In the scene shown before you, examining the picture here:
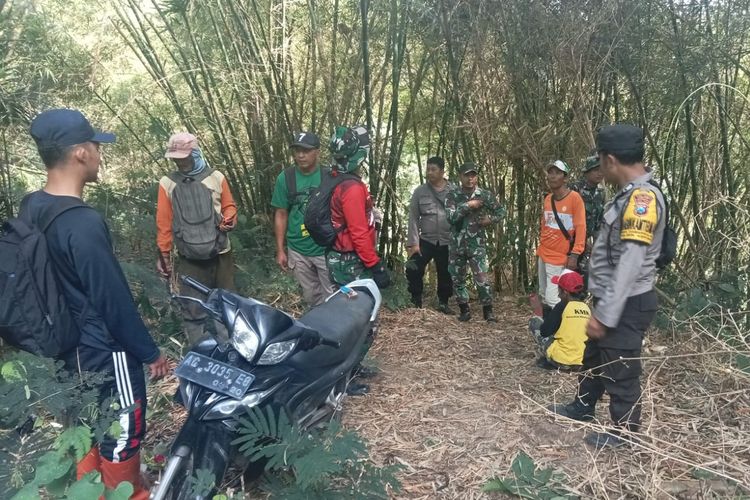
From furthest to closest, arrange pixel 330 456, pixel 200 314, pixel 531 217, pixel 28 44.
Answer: pixel 531 217 → pixel 28 44 → pixel 200 314 → pixel 330 456

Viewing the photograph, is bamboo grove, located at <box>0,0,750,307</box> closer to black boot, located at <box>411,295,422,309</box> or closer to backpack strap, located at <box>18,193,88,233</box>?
black boot, located at <box>411,295,422,309</box>

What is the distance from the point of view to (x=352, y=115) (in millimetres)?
4840

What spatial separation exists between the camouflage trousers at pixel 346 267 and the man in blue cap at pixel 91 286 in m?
1.42

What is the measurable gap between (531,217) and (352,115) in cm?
186

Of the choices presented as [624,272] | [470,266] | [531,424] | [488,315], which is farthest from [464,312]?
[624,272]

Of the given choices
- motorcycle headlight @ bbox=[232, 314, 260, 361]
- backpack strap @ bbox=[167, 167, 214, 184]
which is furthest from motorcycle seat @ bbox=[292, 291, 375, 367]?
backpack strap @ bbox=[167, 167, 214, 184]

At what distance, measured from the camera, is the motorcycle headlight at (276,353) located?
1997 millimetres

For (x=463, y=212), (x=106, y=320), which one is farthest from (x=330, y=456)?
(x=463, y=212)

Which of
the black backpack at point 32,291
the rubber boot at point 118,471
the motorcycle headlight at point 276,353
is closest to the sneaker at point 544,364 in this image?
the motorcycle headlight at point 276,353

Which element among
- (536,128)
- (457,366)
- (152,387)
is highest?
(536,128)

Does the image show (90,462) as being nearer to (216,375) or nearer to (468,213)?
(216,375)

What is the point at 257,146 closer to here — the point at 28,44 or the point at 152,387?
the point at 28,44

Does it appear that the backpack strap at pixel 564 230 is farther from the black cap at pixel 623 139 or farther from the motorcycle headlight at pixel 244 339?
the motorcycle headlight at pixel 244 339

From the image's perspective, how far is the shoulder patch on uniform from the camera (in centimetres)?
222
